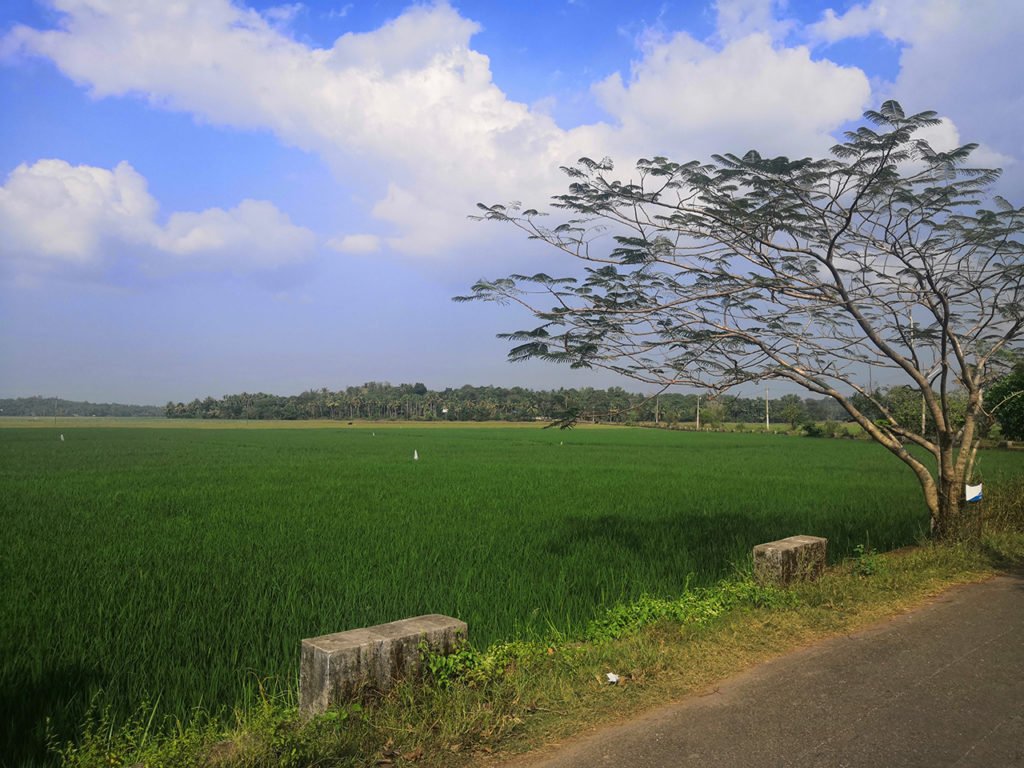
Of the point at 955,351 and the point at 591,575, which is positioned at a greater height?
the point at 955,351

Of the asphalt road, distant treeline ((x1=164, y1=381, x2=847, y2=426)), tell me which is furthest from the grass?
distant treeline ((x1=164, y1=381, x2=847, y2=426))

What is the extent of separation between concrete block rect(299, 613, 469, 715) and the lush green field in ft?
2.43

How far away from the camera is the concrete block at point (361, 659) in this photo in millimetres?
3334

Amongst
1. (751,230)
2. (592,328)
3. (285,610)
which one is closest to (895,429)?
(751,230)

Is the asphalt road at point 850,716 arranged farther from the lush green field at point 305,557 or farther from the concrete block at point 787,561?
the lush green field at point 305,557

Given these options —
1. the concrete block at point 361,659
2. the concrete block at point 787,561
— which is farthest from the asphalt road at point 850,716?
the concrete block at point 787,561

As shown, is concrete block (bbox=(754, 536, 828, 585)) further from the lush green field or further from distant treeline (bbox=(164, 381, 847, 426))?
distant treeline (bbox=(164, 381, 847, 426))

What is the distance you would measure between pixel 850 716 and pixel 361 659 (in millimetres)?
2471

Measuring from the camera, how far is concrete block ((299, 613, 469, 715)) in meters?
3.33

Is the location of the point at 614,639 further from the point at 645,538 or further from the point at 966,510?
the point at 966,510

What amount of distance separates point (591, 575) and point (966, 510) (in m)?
4.72

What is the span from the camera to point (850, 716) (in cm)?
353

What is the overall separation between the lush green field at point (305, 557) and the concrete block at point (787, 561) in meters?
0.65

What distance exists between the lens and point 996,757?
3.12 meters
